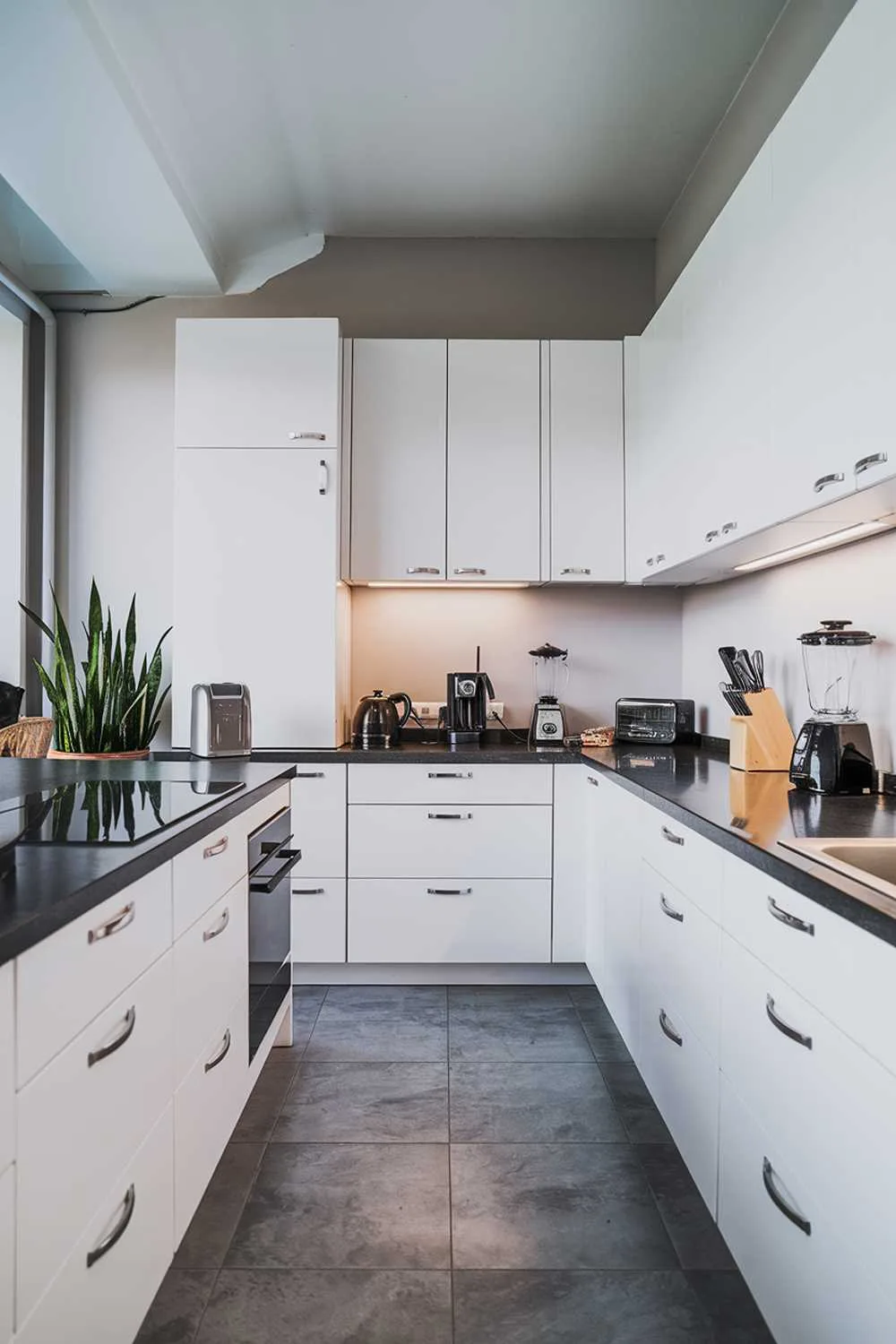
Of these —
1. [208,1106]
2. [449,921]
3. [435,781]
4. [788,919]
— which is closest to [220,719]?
[435,781]

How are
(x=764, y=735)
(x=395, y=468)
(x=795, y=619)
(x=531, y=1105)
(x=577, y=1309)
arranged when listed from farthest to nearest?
(x=395, y=468) < (x=795, y=619) < (x=764, y=735) < (x=531, y=1105) < (x=577, y=1309)

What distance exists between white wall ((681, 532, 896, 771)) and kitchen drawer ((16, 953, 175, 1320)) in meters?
1.70

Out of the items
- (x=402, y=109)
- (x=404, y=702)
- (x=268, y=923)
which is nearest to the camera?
(x=268, y=923)

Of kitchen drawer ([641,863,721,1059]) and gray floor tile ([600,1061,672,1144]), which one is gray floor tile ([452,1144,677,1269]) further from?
kitchen drawer ([641,863,721,1059])

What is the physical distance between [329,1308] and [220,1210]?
37 centimetres

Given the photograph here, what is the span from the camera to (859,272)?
1.49 metres

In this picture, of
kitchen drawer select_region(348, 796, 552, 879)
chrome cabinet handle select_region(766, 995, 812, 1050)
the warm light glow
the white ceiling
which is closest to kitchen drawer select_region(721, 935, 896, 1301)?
chrome cabinet handle select_region(766, 995, 812, 1050)

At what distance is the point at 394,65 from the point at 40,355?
6.08 feet

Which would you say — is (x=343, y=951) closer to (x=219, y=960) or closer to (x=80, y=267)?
(x=219, y=960)

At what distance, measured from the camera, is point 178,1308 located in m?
1.46

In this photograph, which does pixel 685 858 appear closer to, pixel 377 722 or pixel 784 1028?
pixel 784 1028

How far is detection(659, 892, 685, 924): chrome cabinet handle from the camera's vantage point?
178 centimetres

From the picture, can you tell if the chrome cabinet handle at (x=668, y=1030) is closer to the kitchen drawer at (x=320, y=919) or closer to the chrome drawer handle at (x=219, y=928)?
the chrome drawer handle at (x=219, y=928)

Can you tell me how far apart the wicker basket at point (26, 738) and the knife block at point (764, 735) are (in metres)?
2.15
